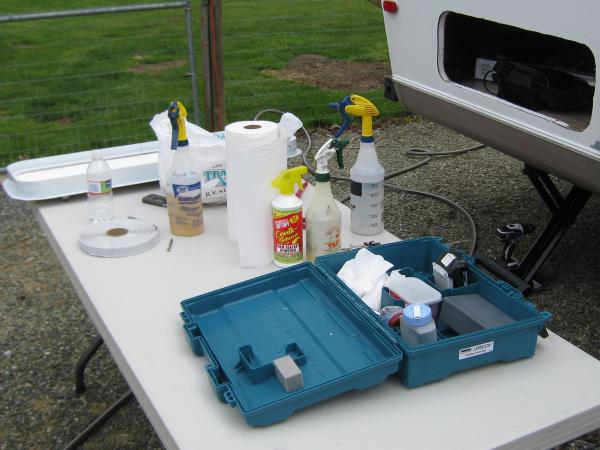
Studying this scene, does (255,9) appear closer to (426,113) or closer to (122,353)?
(426,113)

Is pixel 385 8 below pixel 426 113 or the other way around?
the other way around

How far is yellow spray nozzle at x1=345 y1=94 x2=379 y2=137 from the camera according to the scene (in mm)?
1884

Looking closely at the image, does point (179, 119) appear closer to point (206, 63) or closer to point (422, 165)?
point (206, 63)

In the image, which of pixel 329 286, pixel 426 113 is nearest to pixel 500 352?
pixel 329 286

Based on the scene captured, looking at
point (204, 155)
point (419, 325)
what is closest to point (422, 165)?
point (204, 155)

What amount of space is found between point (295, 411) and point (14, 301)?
2.45 m

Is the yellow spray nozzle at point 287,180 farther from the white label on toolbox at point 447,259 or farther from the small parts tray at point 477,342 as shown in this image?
the white label on toolbox at point 447,259

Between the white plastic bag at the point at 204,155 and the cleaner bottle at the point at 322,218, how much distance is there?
1.53 ft

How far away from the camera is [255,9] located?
26.0ft

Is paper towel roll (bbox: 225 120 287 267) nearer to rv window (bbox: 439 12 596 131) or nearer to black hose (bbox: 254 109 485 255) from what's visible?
rv window (bbox: 439 12 596 131)

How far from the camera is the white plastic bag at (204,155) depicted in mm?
2096

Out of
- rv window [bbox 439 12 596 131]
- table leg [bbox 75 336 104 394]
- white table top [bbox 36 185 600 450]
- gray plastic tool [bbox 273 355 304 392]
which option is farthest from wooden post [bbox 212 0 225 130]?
gray plastic tool [bbox 273 355 304 392]

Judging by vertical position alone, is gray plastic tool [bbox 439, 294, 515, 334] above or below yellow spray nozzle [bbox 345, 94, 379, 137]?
below

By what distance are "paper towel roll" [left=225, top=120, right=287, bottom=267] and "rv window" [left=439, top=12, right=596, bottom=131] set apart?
1606 mm
